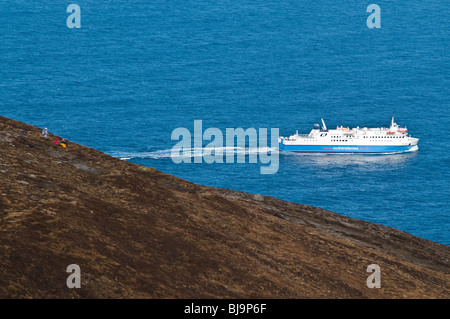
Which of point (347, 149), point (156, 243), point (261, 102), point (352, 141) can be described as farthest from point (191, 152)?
point (156, 243)

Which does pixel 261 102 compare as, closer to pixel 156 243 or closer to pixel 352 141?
pixel 352 141

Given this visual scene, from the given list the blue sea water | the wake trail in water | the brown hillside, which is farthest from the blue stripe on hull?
the brown hillside

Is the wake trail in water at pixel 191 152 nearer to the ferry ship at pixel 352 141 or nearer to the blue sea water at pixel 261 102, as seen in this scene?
the blue sea water at pixel 261 102

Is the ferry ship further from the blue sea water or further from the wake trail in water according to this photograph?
the wake trail in water

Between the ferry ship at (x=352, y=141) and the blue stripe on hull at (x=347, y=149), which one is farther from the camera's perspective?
the blue stripe on hull at (x=347, y=149)

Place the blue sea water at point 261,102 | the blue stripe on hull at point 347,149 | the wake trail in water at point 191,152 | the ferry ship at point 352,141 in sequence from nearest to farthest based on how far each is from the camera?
the blue sea water at point 261,102, the wake trail in water at point 191,152, the ferry ship at point 352,141, the blue stripe on hull at point 347,149

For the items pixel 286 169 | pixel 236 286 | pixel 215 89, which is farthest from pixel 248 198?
pixel 215 89

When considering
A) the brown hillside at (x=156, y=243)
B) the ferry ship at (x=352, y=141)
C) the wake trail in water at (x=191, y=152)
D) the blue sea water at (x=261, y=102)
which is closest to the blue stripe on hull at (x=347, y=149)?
the ferry ship at (x=352, y=141)
